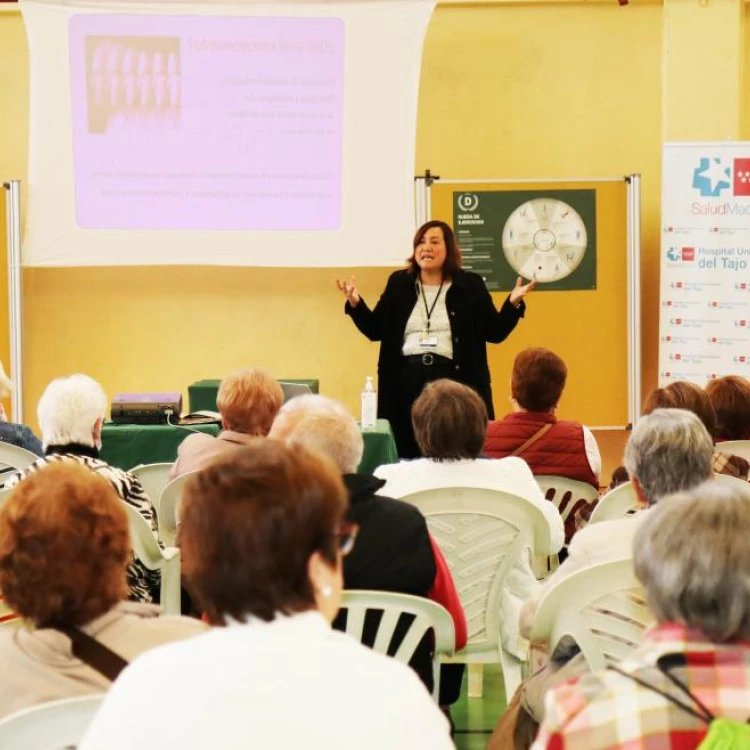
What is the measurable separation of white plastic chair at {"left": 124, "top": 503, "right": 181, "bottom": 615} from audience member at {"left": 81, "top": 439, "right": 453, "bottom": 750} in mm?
1624

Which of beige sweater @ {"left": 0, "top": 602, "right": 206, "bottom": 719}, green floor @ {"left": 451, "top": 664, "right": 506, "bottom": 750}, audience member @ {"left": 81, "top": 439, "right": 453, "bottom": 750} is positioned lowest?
green floor @ {"left": 451, "top": 664, "right": 506, "bottom": 750}

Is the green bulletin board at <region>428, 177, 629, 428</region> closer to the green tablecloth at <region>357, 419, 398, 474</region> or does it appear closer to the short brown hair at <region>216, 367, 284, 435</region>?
the green tablecloth at <region>357, 419, 398, 474</region>

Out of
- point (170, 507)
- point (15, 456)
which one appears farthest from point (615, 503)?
point (15, 456)

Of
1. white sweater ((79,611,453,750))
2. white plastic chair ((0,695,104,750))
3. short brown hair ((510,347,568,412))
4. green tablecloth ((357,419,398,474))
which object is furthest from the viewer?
green tablecloth ((357,419,398,474))

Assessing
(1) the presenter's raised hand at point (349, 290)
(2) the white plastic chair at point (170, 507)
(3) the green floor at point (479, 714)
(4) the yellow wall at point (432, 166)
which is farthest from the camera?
(4) the yellow wall at point (432, 166)

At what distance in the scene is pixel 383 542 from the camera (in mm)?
2617

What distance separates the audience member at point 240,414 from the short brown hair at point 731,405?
1.43 metres

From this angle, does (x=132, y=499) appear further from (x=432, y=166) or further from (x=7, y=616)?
(x=432, y=166)

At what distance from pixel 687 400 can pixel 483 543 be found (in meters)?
0.86

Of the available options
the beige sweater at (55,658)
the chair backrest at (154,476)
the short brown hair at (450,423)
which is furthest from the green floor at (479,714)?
the beige sweater at (55,658)

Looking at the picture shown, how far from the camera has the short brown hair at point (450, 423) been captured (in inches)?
132

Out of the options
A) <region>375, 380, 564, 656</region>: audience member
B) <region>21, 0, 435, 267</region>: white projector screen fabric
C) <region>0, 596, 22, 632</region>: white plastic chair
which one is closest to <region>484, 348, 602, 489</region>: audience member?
<region>375, 380, 564, 656</region>: audience member

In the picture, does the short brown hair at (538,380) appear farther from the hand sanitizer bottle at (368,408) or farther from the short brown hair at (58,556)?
the short brown hair at (58,556)

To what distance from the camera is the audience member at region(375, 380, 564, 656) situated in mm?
3291
